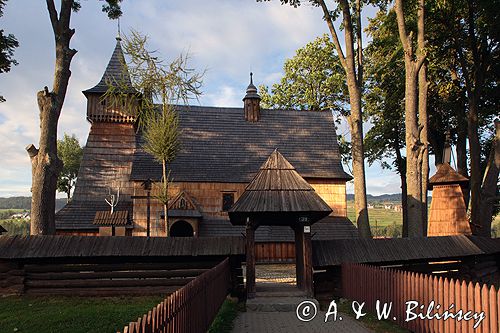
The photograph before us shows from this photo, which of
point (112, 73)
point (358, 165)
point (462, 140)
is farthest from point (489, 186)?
point (112, 73)

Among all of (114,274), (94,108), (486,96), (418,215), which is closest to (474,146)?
(486,96)

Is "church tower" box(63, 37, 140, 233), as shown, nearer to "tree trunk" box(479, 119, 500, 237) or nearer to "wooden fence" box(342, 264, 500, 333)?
"wooden fence" box(342, 264, 500, 333)

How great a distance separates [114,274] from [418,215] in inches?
447

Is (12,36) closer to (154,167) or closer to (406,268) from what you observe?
(154,167)

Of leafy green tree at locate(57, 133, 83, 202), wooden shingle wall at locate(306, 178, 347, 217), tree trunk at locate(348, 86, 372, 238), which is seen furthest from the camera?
leafy green tree at locate(57, 133, 83, 202)

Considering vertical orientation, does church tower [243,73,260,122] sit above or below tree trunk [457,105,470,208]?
above

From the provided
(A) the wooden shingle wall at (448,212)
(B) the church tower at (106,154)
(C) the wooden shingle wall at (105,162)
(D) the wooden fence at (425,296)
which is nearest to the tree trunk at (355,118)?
(A) the wooden shingle wall at (448,212)

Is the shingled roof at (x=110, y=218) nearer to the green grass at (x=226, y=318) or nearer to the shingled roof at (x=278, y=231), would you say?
the shingled roof at (x=278, y=231)

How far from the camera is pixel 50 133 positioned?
13758 millimetres

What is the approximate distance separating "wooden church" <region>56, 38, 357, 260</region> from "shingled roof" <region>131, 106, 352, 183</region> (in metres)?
0.07

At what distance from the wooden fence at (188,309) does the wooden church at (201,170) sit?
46.0 feet

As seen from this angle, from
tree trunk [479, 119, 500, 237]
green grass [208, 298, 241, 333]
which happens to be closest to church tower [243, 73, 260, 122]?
tree trunk [479, 119, 500, 237]

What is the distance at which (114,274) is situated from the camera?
13.2 meters

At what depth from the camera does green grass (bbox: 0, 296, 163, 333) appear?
9469 millimetres
